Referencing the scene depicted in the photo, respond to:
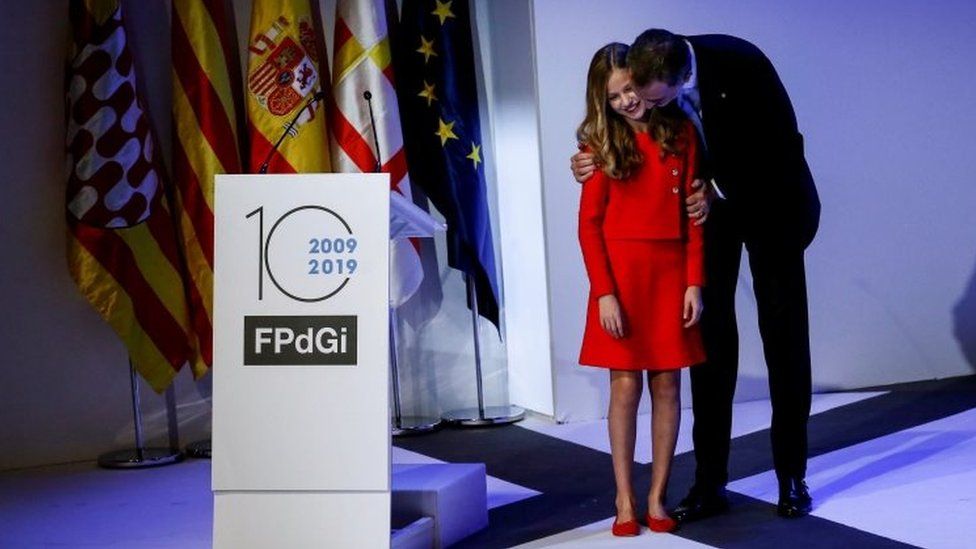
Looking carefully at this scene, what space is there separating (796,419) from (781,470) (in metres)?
0.15

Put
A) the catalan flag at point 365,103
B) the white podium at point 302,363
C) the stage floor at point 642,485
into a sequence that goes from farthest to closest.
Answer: the catalan flag at point 365,103, the stage floor at point 642,485, the white podium at point 302,363

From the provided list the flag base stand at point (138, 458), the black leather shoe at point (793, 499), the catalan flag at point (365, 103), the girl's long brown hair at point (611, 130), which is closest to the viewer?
the girl's long brown hair at point (611, 130)

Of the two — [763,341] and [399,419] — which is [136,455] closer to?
[399,419]

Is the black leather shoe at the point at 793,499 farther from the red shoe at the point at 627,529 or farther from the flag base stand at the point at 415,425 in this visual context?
the flag base stand at the point at 415,425

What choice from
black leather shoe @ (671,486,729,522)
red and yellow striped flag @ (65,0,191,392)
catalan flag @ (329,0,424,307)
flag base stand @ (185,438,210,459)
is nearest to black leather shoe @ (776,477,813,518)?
black leather shoe @ (671,486,729,522)

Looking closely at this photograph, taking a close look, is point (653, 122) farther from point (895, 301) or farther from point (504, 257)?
point (895, 301)

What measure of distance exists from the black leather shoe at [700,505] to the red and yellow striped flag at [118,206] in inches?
93.0

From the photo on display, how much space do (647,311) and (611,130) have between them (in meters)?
0.48

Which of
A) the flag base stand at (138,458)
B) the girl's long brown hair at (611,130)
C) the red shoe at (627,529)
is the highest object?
the girl's long brown hair at (611,130)

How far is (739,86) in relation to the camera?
3.61 meters

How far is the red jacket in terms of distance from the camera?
11.7 feet

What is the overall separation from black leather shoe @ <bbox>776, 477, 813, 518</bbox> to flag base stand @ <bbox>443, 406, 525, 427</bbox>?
1.99 metres

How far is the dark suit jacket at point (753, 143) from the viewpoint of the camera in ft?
11.8

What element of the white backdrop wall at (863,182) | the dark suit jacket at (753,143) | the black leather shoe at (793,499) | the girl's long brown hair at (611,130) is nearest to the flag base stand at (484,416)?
the white backdrop wall at (863,182)
